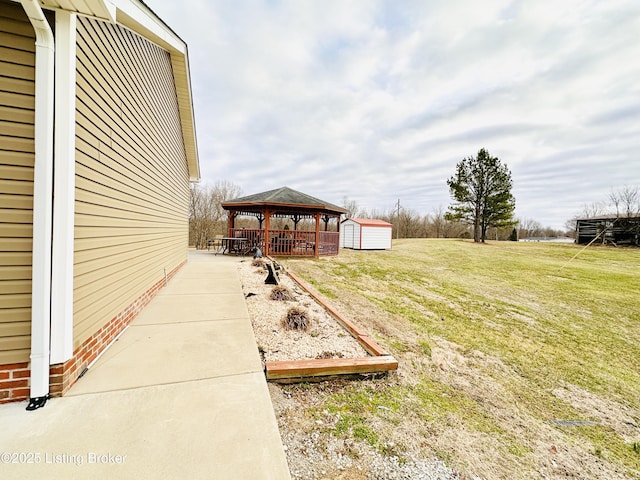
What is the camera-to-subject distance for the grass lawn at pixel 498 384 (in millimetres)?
1899

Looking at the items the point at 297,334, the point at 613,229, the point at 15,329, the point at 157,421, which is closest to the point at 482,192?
the point at 613,229

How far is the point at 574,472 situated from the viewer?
1.83m

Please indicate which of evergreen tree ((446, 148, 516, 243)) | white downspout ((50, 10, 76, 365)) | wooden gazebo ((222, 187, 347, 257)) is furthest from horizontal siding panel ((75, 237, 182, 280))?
evergreen tree ((446, 148, 516, 243))

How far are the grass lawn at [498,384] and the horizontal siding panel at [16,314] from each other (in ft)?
7.49

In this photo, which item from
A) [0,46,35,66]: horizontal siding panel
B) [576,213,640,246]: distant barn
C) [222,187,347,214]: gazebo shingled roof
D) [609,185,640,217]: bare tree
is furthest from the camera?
[609,185,640,217]: bare tree

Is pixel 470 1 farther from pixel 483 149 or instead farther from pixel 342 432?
pixel 483 149

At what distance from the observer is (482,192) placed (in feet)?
83.9

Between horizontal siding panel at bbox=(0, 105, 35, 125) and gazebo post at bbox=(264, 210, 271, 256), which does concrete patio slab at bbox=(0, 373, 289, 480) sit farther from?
gazebo post at bbox=(264, 210, 271, 256)

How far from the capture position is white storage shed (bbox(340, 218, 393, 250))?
19.6 metres

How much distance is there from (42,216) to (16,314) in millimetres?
756

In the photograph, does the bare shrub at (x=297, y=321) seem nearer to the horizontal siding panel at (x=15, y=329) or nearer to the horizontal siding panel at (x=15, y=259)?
the horizontal siding panel at (x=15, y=329)

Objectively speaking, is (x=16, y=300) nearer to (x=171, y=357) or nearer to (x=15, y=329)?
(x=15, y=329)

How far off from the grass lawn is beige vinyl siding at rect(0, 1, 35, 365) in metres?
2.34

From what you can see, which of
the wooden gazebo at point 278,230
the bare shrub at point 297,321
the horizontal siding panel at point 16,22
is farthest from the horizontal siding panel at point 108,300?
the wooden gazebo at point 278,230
